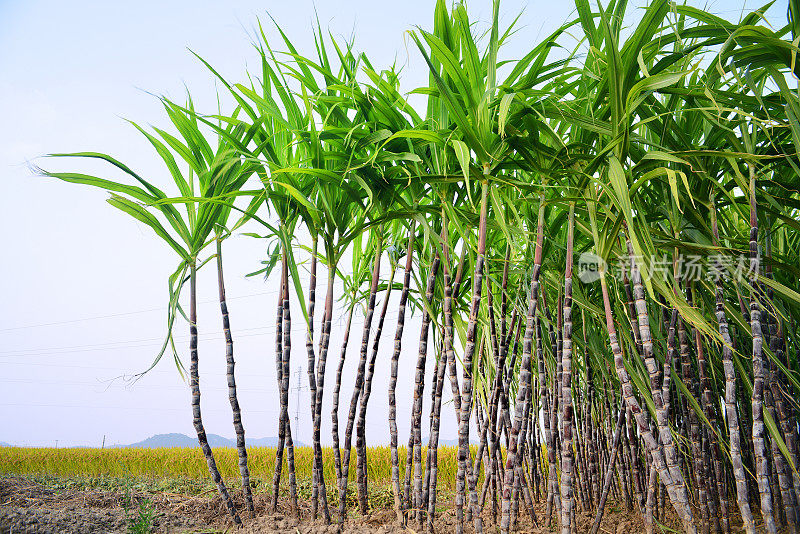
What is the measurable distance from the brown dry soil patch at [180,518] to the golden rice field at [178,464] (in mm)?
1594

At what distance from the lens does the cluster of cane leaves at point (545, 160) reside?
140cm

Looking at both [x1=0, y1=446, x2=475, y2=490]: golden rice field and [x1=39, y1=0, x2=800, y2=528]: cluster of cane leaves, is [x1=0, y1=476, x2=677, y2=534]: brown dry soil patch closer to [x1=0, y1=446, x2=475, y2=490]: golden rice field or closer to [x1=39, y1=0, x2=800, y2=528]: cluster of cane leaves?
[x1=39, y1=0, x2=800, y2=528]: cluster of cane leaves

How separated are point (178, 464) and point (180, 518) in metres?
2.84

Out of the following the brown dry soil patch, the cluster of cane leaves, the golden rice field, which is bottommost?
the golden rice field

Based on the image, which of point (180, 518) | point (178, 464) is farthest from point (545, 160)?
point (178, 464)

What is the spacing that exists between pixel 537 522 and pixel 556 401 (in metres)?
0.64

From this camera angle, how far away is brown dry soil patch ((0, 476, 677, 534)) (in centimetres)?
185

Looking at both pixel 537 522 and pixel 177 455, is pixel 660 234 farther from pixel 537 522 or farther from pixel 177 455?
pixel 177 455

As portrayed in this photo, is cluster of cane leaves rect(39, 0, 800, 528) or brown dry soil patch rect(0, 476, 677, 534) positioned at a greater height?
cluster of cane leaves rect(39, 0, 800, 528)

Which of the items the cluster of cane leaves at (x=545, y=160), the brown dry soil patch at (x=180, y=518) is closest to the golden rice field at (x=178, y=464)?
the brown dry soil patch at (x=180, y=518)

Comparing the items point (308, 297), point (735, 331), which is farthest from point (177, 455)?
point (735, 331)

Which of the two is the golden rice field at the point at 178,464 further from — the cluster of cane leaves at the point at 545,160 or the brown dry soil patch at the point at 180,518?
the cluster of cane leaves at the point at 545,160

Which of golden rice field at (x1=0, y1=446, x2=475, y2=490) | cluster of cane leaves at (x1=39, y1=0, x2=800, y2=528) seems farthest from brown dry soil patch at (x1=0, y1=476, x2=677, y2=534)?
golden rice field at (x1=0, y1=446, x2=475, y2=490)

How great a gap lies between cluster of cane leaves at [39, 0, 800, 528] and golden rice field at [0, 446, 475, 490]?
2.42 meters
